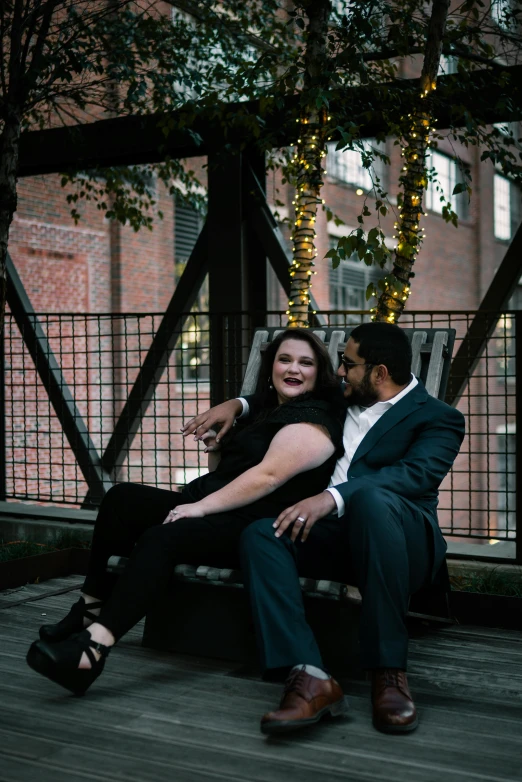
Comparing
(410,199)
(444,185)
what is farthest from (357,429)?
(444,185)

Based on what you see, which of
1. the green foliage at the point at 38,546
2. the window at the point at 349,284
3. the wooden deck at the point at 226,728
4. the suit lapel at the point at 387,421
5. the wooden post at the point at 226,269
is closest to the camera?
the wooden deck at the point at 226,728

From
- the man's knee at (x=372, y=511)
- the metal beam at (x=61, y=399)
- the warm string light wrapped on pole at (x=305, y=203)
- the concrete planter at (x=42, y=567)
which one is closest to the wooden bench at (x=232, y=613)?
the man's knee at (x=372, y=511)

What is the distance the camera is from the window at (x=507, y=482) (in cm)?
377

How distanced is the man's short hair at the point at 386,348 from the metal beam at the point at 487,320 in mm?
1407

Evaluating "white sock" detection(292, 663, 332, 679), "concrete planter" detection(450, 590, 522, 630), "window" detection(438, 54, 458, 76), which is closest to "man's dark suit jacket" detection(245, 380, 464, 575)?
"white sock" detection(292, 663, 332, 679)

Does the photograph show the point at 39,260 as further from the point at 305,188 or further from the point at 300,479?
the point at 300,479

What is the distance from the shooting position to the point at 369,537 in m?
2.43

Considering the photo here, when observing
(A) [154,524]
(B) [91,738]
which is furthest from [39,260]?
(B) [91,738]

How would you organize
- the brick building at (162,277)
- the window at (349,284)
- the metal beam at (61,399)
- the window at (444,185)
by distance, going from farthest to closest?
the window at (444,185)
the window at (349,284)
the brick building at (162,277)
the metal beam at (61,399)

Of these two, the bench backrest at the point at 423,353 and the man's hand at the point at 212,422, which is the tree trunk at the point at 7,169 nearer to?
the bench backrest at the point at 423,353

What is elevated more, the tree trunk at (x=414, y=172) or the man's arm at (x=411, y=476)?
the tree trunk at (x=414, y=172)

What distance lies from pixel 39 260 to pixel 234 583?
949cm

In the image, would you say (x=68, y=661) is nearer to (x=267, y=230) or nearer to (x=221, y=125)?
(x=221, y=125)

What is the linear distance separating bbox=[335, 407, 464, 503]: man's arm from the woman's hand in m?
0.44
